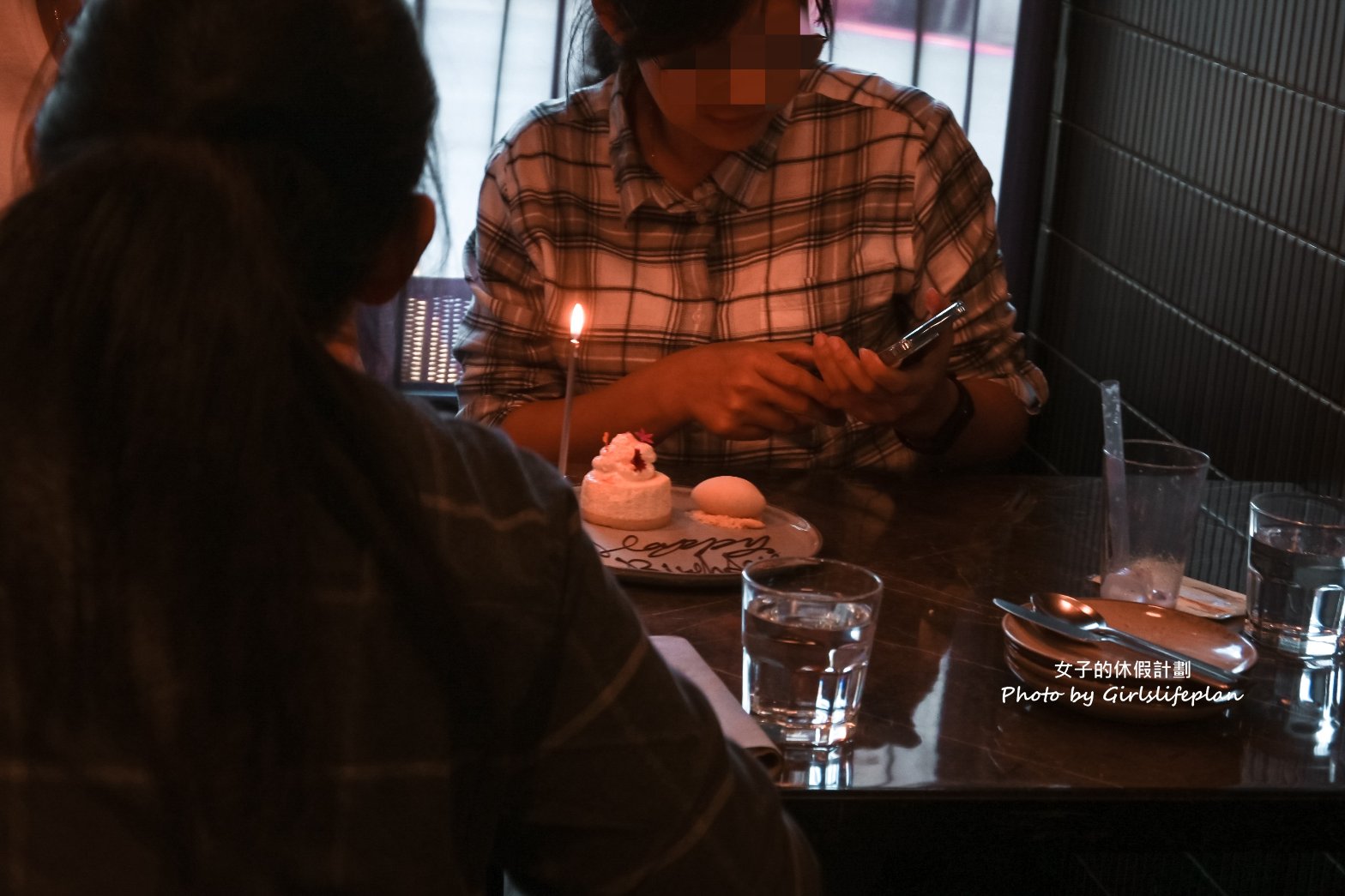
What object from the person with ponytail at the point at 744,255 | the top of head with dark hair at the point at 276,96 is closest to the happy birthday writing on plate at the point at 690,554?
the person with ponytail at the point at 744,255

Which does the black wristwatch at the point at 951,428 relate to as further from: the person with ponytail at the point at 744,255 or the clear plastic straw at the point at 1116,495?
the clear plastic straw at the point at 1116,495

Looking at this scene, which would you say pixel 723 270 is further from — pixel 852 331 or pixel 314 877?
pixel 314 877

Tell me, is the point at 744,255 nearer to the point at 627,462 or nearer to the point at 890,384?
the point at 890,384

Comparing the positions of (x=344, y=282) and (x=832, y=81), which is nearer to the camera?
(x=344, y=282)

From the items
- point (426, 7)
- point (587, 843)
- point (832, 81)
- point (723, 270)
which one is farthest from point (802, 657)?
point (426, 7)

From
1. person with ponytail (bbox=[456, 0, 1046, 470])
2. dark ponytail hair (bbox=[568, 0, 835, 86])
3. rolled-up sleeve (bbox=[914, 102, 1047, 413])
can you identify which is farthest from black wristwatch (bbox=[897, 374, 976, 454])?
dark ponytail hair (bbox=[568, 0, 835, 86])

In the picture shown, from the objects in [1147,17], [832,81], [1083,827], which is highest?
[1147,17]

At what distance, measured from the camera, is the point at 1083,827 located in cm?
93

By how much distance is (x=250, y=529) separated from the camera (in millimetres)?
554

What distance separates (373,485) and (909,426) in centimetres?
113

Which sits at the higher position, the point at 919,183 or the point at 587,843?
the point at 919,183

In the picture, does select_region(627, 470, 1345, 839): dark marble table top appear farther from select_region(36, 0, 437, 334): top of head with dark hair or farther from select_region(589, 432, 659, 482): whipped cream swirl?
select_region(36, 0, 437, 334): top of head with dark hair

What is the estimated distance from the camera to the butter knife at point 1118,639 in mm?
1017

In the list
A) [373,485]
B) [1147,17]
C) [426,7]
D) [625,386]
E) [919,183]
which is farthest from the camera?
[426,7]
